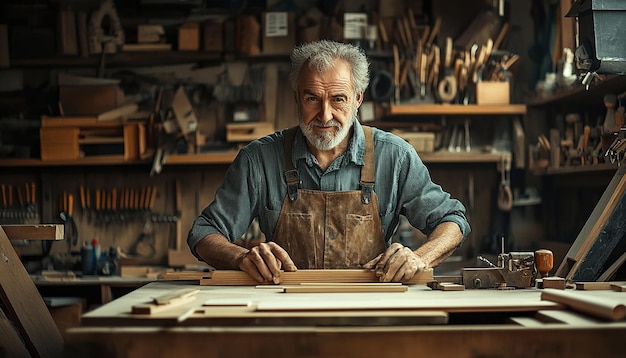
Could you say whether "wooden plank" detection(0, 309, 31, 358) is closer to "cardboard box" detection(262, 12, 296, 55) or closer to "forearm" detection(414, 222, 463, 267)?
"forearm" detection(414, 222, 463, 267)


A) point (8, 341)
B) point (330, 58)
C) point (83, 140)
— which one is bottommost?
point (8, 341)

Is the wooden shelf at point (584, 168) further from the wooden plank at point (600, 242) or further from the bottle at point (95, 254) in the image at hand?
the bottle at point (95, 254)

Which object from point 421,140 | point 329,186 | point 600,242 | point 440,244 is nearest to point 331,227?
point 329,186

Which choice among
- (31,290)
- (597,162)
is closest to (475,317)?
(31,290)

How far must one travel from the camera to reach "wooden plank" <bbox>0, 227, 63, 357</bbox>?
327cm

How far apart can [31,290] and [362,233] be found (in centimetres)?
152

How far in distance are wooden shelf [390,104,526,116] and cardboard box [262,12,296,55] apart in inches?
39.8

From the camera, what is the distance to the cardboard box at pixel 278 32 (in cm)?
679

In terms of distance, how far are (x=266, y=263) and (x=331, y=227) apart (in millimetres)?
784

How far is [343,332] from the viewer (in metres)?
2.26

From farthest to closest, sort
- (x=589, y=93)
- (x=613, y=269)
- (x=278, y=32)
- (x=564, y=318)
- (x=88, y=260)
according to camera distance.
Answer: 1. (x=278, y=32)
2. (x=88, y=260)
3. (x=589, y=93)
4. (x=613, y=269)
5. (x=564, y=318)

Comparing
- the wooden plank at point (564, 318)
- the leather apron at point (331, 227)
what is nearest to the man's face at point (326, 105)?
the leather apron at point (331, 227)

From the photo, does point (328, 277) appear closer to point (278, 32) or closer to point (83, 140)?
point (278, 32)

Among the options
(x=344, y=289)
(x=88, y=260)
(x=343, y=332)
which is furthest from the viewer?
(x=88, y=260)
